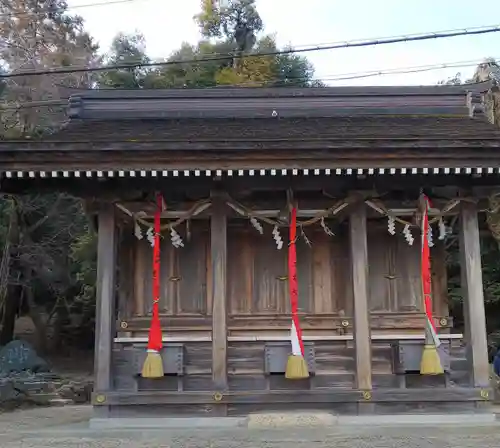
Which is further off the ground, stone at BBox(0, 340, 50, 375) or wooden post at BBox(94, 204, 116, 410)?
wooden post at BBox(94, 204, 116, 410)

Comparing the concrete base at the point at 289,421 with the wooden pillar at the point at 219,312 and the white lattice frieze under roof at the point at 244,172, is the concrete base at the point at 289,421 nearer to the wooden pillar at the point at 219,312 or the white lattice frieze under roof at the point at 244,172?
the wooden pillar at the point at 219,312

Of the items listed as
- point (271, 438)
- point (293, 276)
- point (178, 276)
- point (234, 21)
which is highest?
point (234, 21)

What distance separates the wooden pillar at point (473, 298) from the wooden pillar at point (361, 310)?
5.16 ft

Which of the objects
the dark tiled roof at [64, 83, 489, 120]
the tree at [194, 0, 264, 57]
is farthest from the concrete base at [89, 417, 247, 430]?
the tree at [194, 0, 264, 57]

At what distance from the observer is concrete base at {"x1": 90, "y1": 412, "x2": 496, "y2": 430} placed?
850 cm

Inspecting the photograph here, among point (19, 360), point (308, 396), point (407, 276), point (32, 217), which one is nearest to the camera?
point (308, 396)

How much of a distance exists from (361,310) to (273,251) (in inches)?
76.1

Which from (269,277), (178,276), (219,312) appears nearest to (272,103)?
(269,277)

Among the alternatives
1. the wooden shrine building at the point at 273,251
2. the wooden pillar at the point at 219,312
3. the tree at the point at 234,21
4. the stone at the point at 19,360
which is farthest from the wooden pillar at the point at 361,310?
the tree at the point at 234,21

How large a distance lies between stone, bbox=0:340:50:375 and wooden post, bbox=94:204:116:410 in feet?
37.1

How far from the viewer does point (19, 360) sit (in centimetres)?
1955

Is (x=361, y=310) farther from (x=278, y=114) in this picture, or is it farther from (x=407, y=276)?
(x=278, y=114)

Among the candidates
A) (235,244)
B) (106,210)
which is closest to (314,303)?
(235,244)

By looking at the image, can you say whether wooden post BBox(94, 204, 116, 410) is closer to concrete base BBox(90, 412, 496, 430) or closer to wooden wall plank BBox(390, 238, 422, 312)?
concrete base BBox(90, 412, 496, 430)
